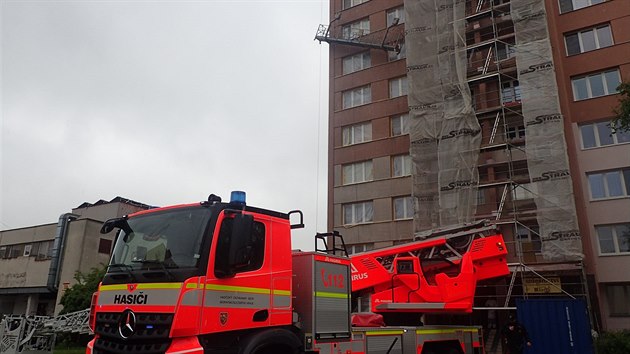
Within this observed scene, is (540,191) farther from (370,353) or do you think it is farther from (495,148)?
(370,353)

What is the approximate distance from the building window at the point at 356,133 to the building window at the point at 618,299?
608 inches

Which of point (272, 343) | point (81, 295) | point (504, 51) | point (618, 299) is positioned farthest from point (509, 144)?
point (81, 295)

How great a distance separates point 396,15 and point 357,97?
20.7 ft

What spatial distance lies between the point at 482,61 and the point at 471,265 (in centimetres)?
1795

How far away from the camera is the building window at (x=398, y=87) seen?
97.1ft

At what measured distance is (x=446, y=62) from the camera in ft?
83.9

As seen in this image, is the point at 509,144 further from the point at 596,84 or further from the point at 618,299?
the point at 618,299

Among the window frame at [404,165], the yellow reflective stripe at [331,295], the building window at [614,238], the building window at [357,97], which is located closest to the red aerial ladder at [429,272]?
the yellow reflective stripe at [331,295]

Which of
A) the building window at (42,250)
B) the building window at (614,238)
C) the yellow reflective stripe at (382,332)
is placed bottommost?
the yellow reflective stripe at (382,332)

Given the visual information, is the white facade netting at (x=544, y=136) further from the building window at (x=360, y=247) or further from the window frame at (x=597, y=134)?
the building window at (x=360, y=247)

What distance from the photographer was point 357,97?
31656mm

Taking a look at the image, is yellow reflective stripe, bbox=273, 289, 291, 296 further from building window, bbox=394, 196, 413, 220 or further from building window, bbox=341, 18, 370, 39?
building window, bbox=341, 18, 370, 39

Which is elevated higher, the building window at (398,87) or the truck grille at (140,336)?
the building window at (398,87)

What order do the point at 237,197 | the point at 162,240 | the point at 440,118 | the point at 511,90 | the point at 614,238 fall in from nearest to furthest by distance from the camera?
the point at 162,240 → the point at 237,197 → the point at 614,238 → the point at 511,90 → the point at 440,118
